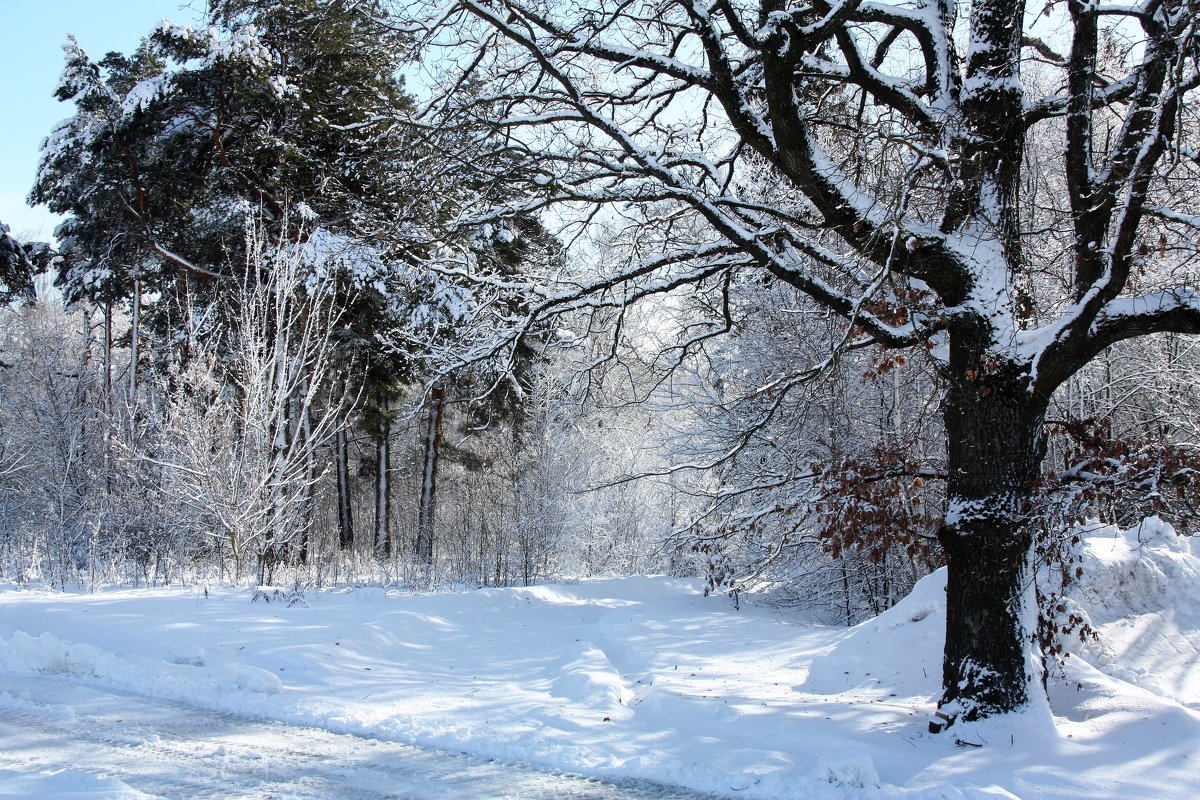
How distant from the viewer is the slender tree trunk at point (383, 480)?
815 inches

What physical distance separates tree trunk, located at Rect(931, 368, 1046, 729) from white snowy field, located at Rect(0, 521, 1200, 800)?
24cm

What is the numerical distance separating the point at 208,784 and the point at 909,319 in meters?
5.37

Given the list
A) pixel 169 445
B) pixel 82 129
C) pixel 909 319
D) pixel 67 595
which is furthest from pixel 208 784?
pixel 82 129

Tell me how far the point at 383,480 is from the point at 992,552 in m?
18.5

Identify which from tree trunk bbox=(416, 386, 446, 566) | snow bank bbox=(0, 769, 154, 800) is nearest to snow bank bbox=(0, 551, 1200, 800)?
snow bank bbox=(0, 769, 154, 800)

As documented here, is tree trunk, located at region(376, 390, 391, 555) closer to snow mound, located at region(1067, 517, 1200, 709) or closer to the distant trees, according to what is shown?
the distant trees

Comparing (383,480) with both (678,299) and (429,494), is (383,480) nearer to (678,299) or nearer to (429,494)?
(429,494)

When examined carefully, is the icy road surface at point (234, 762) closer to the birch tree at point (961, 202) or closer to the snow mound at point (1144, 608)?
the birch tree at point (961, 202)

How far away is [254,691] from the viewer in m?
6.01

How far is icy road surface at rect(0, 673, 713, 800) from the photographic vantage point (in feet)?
13.3

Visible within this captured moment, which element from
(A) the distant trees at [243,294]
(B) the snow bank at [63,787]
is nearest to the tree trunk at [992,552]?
(B) the snow bank at [63,787]

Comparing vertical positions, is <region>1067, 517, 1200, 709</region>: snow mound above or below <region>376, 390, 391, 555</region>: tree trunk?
below

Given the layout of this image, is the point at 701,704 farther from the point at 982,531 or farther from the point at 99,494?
the point at 99,494

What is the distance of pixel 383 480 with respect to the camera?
21297mm
